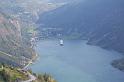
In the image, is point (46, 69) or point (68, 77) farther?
point (46, 69)

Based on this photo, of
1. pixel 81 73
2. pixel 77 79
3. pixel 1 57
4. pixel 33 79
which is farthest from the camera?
pixel 1 57

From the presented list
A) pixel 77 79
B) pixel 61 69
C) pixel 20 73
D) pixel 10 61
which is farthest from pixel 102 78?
pixel 20 73

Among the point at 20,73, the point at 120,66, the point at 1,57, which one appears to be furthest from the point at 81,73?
the point at 20,73

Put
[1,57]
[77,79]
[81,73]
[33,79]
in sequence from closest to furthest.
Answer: [33,79], [77,79], [81,73], [1,57]

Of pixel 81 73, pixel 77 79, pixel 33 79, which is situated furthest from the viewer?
pixel 81 73

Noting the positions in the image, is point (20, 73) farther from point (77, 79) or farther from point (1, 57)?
point (1, 57)

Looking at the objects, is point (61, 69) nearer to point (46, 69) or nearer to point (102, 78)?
point (46, 69)

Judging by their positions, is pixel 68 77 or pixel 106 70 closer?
pixel 68 77

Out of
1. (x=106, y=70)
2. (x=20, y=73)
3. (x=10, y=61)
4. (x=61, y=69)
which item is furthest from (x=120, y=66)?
(x=20, y=73)

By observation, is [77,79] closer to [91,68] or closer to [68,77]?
[68,77]
